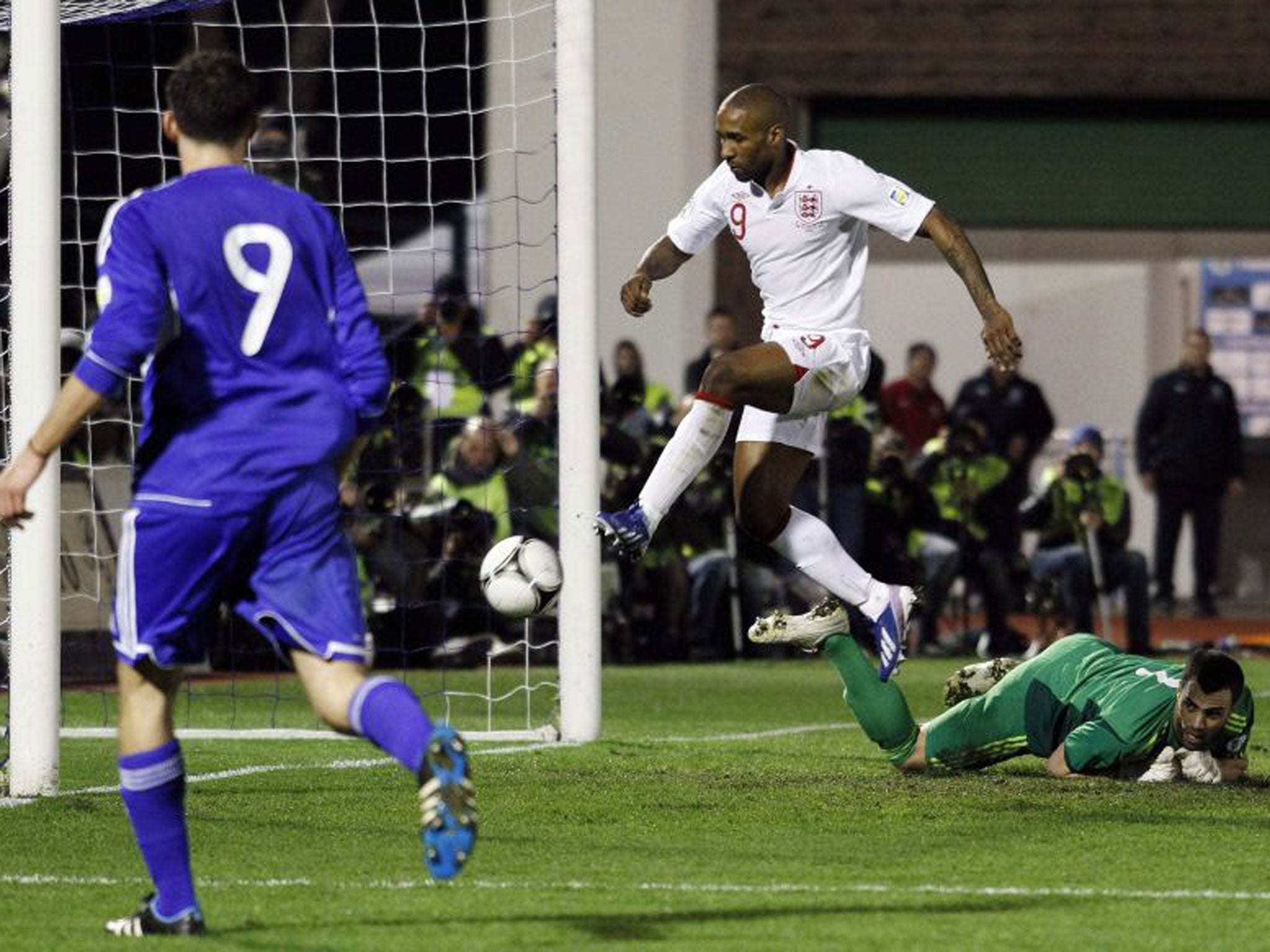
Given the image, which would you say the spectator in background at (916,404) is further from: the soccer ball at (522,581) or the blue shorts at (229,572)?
the blue shorts at (229,572)

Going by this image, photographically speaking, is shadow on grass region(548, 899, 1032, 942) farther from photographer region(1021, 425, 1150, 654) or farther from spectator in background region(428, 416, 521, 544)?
photographer region(1021, 425, 1150, 654)

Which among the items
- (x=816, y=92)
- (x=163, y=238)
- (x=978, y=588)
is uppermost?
(x=816, y=92)

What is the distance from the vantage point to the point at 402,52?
68.7 feet

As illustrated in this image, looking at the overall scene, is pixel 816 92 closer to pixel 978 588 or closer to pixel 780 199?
pixel 978 588

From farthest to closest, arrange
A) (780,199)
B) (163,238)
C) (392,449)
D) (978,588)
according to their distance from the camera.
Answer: (978,588), (392,449), (780,199), (163,238)

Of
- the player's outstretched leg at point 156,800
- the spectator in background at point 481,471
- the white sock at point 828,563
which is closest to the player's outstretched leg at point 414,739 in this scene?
the player's outstretched leg at point 156,800

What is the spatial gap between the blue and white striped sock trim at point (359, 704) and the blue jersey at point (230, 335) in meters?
0.45

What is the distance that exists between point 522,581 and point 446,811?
3.16m

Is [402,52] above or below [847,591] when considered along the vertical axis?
above

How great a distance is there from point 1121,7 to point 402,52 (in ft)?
19.7

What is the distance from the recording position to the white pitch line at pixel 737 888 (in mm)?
5922

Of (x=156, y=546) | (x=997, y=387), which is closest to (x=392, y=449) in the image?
(x=997, y=387)

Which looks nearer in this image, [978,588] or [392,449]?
[392,449]

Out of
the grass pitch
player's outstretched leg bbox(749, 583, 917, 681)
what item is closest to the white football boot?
player's outstretched leg bbox(749, 583, 917, 681)
